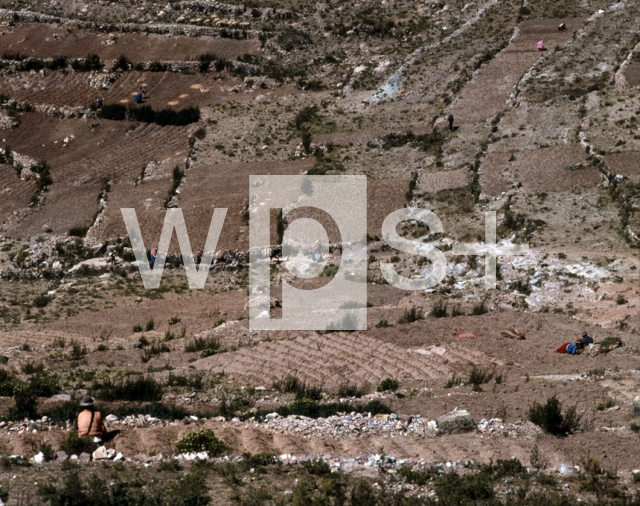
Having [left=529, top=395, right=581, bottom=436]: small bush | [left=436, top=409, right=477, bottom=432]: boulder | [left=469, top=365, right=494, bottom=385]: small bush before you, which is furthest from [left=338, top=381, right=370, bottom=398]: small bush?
[left=529, top=395, right=581, bottom=436]: small bush

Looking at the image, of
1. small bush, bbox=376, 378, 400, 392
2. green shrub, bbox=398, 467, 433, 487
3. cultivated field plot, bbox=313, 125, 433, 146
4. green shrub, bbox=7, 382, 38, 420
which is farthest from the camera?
cultivated field plot, bbox=313, 125, 433, 146

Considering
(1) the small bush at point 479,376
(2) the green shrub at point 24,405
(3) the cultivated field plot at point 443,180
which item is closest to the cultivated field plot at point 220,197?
(3) the cultivated field plot at point 443,180

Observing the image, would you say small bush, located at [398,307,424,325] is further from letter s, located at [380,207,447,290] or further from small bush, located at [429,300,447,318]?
letter s, located at [380,207,447,290]

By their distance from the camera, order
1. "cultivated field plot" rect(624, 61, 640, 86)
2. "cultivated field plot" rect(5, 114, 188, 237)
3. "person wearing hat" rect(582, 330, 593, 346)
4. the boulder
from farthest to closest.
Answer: "cultivated field plot" rect(624, 61, 640, 86), "cultivated field plot" rect(5, 114, 188, 237), "person wearing hat" rect(582, 330, 593, 346), the boulder

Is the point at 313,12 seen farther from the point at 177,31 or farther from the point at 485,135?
the point at 485,135

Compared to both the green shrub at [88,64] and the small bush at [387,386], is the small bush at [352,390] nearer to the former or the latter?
the small bush at [387,386]

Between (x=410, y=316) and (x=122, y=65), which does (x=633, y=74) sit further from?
(x=122, y=65)

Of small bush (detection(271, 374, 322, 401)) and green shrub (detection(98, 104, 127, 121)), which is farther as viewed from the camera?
green shrub (detection(98, 104, 127, 121))
